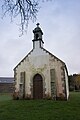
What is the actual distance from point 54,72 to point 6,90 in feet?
163

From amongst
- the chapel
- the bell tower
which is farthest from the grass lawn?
the bell tower

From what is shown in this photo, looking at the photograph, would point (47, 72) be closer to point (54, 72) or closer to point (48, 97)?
point (54, 72)

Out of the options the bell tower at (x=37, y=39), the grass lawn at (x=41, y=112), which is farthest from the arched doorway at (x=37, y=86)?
the grass lawn at (x=41, y=112)

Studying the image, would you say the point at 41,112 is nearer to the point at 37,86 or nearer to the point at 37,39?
the point at 37,86

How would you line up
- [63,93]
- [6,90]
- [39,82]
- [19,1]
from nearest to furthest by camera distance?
[19,1], [63,93], [39,82], [6,90]

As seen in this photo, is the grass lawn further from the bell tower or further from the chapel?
the bell tower

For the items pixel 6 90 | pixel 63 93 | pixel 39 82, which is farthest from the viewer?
pixel 6 90

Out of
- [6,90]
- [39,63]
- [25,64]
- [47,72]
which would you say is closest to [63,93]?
[47,72]

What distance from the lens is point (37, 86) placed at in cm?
2258

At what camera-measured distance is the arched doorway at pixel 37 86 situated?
22188 mm

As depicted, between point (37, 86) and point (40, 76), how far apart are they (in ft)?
4.29

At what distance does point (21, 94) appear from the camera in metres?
22.8

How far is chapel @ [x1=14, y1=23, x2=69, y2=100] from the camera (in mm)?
21344

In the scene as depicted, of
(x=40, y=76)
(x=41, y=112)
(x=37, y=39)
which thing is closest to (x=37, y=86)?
(x=40, y=76)
